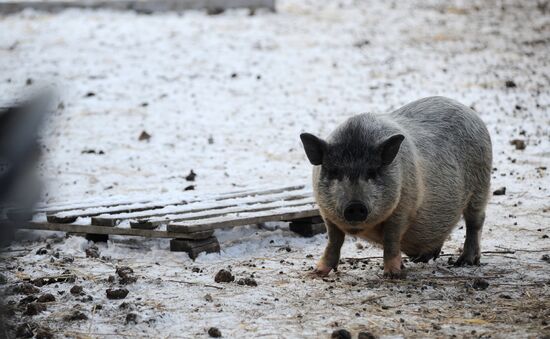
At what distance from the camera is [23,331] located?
4527mm

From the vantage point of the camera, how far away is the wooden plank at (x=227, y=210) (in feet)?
21.5

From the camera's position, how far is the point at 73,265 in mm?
6102

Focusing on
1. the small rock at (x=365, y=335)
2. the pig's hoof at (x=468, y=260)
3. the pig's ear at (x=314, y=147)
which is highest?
the pig's ear at (x=314, y=147)

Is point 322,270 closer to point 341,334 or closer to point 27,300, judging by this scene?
point 341,334

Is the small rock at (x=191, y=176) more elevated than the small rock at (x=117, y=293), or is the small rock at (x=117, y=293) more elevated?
the small rock at (x=117, y=293)

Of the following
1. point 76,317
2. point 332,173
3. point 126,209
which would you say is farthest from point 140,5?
point 76,317

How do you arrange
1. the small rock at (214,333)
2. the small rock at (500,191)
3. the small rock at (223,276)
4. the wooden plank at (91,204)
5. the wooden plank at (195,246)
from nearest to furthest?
1. the small rock at (214,333)
2. the small rock at (223,276)
3. the wooden plank at (195,246)
4. the wooden plank at (91,204)
5. the small rock at (500,191)

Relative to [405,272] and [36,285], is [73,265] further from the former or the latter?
[405,272]

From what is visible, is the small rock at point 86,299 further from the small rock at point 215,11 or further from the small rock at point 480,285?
the small rock at point 215,11

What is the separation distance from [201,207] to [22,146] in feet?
15.4

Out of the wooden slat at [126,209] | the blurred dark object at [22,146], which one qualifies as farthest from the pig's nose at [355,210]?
the blurred dark object at [22,146]

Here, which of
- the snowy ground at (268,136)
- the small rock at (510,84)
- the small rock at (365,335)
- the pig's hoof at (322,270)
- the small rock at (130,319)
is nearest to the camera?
the small rock at (365,335)

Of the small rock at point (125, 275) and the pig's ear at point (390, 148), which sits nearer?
the pig's ear at point (390, 148)

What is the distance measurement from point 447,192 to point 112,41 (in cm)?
896
